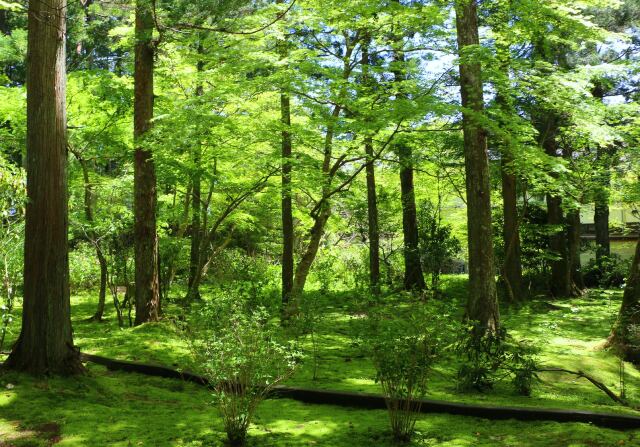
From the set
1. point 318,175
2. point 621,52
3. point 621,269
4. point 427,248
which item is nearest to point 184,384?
point 318,175

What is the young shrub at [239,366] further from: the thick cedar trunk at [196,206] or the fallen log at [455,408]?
the thick cedar trunk at [196,206]

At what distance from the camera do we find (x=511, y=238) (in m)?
12.0

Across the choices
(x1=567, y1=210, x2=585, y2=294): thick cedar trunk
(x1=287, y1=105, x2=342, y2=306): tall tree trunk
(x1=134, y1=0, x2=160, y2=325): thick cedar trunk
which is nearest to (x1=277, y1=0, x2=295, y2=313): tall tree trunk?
(x1=287, y1=105, x2=342, y2=306): tall tree trunk

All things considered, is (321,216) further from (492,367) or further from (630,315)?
(630,315)

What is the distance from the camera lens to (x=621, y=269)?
12.2m

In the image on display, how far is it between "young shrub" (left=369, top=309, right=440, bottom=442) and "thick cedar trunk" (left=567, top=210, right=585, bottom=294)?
11.5m

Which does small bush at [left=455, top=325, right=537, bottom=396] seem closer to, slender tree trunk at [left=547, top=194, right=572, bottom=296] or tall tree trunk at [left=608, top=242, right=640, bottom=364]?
Result: tall tree trunk at [left=608, top=242, right=640, bottom=364]

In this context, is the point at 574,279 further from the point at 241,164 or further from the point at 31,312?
the point at 31,312

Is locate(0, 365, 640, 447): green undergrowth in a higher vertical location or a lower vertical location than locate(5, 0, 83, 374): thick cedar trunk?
lower

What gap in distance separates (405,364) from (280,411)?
4.82 feet

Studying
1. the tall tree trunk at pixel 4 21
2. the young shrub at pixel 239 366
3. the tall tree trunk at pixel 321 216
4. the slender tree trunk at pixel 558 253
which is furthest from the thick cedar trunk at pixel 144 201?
the tall tree trunk at pixel 4 21

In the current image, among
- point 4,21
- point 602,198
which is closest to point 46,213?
point 602,198

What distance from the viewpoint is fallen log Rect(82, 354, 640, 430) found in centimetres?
391

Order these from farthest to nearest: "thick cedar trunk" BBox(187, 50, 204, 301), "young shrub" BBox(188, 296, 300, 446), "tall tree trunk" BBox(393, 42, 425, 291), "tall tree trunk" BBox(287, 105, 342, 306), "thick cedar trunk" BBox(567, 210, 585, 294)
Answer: "thick cedar trunk" BBox(567, 210, 585, 294) < "tall tree trunk" BBox(393, 42, 425, 291) < "thick cedar trunk" BBox(187, 50, 204, 301) < "tall tree trunk" BBox(287, 105, 342, 306) < "young shrub" BBox(188, 296, 300, 446)
